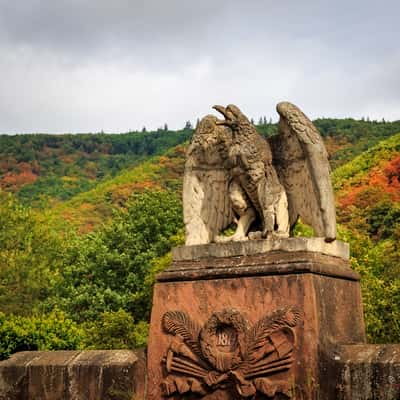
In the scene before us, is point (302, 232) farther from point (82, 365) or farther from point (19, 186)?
point (19, 186)

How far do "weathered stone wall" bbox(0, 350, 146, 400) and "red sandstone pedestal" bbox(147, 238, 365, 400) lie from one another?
0.93ft

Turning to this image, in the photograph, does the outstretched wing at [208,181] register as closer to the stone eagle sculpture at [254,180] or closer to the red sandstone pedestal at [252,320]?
the stone eagle sculpture at [254,180]

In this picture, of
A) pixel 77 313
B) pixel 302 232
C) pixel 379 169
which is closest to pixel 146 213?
pixel 77 313

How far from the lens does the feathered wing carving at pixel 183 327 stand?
27.6 ft

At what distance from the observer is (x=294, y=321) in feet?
26.0

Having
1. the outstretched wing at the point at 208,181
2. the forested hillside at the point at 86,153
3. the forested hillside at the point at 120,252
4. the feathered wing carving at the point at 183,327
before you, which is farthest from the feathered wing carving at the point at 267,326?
the forested hillside at the point at 86,153

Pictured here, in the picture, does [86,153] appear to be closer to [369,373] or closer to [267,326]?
[267,326]

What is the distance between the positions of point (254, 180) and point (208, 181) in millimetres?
664

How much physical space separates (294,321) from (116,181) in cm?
4971

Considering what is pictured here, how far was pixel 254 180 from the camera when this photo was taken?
897 centimetres

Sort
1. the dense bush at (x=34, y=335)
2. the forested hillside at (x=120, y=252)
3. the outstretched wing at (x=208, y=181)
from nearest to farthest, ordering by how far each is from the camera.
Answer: the outstretched wing at (x=208, y=181)
the dense bush at (x=34, y=335)
the forested hillside at (x=120, y=252)

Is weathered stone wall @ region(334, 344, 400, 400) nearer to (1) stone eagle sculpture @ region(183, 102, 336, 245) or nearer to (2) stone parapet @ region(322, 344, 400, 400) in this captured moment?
(2) stone parapet @ region(322, 344, 400, 400)

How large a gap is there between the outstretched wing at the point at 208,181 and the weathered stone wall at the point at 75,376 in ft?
5.10

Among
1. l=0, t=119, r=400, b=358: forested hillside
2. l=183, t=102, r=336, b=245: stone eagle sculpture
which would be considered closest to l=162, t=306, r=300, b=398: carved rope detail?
l=183, t=102, r=336, b=245: stone eagle sculpture
